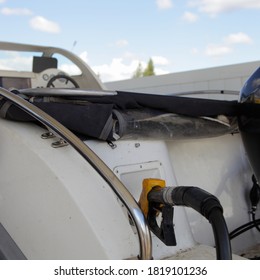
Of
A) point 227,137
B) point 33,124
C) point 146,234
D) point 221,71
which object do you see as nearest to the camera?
point 146,234

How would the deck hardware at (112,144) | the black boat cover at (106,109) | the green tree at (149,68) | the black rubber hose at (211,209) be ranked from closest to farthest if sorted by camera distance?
the black rubber hose at (211,209) < the black boat cover at (106,109) < the deck hardware at (112,144) < the green tree at (149,68)

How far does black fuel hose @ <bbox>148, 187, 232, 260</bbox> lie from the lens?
3.58 feet

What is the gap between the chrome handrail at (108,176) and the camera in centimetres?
114

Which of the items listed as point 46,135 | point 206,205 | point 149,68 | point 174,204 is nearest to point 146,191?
point 174,204

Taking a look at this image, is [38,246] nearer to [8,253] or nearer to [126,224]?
[8,253]

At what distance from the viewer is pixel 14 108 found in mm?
1407

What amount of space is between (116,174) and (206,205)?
45 cm

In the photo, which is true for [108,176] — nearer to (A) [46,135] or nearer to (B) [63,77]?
(A) [46,135]

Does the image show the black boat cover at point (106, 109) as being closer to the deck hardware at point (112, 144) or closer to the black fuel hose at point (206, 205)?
the deck hardware at point (112, 144)

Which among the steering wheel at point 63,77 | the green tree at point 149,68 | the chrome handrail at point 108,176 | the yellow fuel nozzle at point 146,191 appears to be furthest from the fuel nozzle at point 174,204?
the green tree at point 149,68

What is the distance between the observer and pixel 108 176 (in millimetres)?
1177

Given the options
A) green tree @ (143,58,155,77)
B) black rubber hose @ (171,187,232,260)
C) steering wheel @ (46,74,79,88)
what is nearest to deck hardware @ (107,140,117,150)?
black rubber hose @ (171,187,232,260)

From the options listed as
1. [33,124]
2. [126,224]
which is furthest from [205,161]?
[33,124]

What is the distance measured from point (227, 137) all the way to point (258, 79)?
0.59 meters
